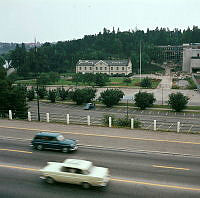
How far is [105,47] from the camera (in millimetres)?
193500

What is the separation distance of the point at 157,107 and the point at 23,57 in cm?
11655

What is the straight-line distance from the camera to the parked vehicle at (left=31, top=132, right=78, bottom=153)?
59.4 ft

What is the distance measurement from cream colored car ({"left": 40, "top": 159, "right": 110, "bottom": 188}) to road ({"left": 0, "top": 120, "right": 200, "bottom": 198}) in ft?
1.10

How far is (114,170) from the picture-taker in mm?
15383

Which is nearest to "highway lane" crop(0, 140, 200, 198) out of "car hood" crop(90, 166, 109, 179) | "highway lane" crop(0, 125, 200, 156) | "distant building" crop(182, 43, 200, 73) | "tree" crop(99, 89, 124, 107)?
"car hood" crop(90, 166, 109, 179)

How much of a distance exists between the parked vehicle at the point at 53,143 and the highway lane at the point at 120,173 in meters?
0.40

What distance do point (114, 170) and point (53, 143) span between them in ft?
16.7

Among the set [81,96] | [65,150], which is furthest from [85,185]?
[81,96]

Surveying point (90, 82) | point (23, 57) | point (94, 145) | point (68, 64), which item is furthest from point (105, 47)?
point (94, 145)

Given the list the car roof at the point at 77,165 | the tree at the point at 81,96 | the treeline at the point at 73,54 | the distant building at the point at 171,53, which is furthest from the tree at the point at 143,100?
the distant building at the point at 171,53

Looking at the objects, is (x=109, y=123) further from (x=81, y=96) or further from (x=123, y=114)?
(x=81, y=96)

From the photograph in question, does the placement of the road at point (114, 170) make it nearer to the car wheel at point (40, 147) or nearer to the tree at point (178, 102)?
the car wheel at point (40, 147)

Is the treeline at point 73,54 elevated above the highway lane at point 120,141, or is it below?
above

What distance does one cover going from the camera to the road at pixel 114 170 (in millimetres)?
12867
